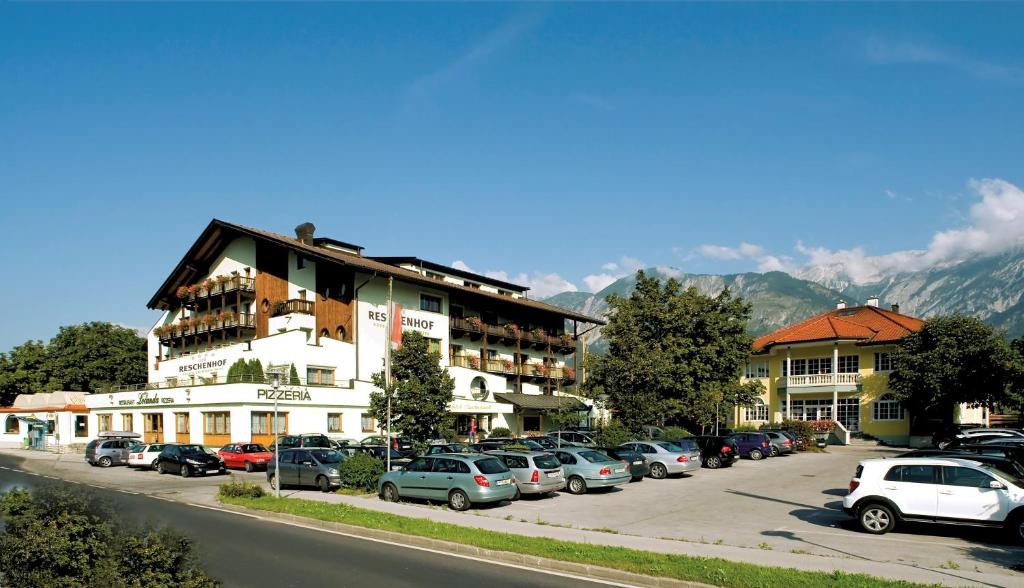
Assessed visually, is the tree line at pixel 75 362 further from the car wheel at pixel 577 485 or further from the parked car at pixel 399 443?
the car wheel at pixel 577 485

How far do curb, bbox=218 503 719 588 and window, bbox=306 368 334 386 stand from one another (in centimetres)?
2816

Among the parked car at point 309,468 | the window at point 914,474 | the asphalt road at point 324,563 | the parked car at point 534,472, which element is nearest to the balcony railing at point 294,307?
the parked car at point 309,468

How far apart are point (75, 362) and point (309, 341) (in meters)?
36.6

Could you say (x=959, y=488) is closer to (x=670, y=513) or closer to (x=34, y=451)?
(x=670, y=513)

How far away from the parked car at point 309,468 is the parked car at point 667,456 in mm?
12140

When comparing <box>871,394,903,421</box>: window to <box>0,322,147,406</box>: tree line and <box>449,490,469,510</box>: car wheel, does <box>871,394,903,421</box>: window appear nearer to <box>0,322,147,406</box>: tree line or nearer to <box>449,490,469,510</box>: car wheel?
<box>449,490,469,510</box>: car wheel

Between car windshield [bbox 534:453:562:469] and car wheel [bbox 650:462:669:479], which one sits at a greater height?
car windshield [bbox 534:453:562:469]

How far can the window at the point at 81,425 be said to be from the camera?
5562 cm

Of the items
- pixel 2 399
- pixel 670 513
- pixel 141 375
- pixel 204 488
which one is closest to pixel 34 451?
pixel 141 375

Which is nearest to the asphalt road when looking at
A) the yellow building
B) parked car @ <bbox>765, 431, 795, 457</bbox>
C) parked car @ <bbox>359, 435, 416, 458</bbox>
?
parked car @ <bbox>359, 435, 416, 458</bbox>

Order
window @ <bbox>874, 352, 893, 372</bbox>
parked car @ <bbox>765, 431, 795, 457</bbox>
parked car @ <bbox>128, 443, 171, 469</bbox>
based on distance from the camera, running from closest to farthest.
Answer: parked car @ <bbox>128, 443, 171, 469</bbox> → parked car @ <bbox>765, 431, 795, 457</bbox> → window @ <bbox>874, 352, 893, 372</bbox>

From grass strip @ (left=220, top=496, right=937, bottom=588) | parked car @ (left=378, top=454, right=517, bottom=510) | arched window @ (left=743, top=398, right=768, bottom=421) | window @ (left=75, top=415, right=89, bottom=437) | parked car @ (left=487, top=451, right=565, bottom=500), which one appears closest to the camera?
grass strip @ (left=220, top=496, right=937, bottom=588)

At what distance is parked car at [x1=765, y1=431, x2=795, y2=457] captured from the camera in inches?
1688

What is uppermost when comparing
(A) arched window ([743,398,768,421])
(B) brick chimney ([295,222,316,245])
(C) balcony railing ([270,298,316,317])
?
(B) brick chimney ([295,222,316,245])
